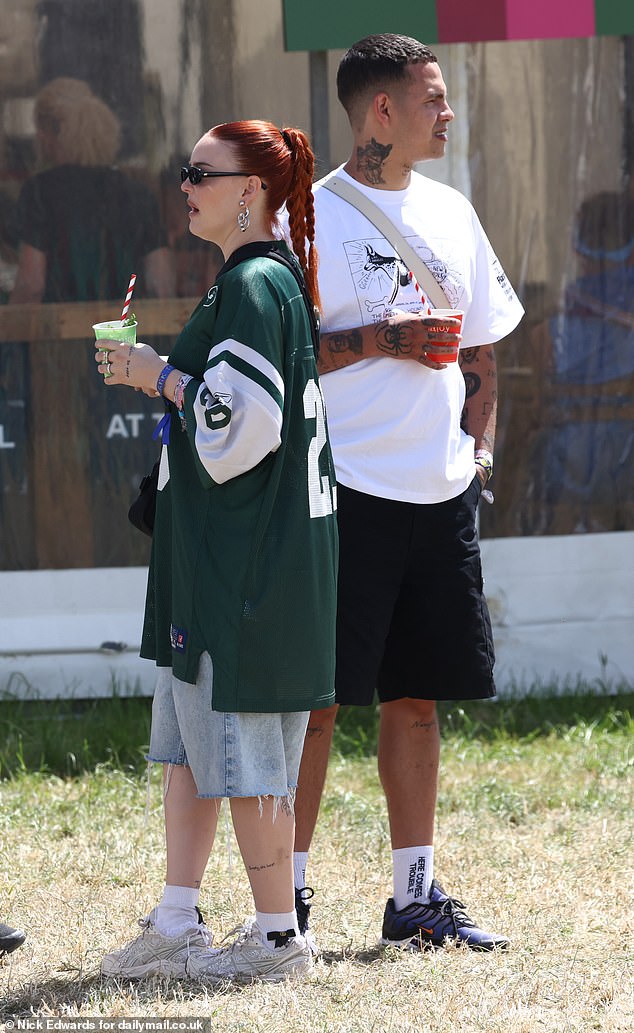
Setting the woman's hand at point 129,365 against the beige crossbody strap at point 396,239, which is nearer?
the woman's hand at point 129,365

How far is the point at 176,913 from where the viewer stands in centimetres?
301

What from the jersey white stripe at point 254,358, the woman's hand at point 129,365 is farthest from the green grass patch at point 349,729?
the jersey white stripe at point 254,358

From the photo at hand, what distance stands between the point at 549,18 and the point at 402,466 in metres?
3.13

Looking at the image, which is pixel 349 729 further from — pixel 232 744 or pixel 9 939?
pixel 232 744

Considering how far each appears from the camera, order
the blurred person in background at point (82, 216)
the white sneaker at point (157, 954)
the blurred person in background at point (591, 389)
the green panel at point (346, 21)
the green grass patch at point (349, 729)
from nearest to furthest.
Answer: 1. the white sneaker at point (157, 954)
2. the green grass patch at point (349, 729)
3. the green panel at point (346, 21)
4. the blurred person in background at point (82, 216)
5. the blurred person in background at point (591, 389)

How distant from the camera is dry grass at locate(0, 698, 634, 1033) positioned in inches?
114

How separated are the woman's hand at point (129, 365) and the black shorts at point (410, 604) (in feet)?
2.04

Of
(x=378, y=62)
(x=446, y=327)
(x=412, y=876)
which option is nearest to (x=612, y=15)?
(x=378, y=62)

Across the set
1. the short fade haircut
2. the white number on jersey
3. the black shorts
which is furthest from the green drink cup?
the short fade haircut

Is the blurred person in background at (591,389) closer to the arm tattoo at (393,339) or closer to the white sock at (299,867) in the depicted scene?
the arm tattoo at (393,339)

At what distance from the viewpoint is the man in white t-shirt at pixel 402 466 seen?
3.28 metres

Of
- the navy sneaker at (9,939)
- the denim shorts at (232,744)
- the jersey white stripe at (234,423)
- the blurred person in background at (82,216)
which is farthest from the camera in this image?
the blurred person in background at (82,216)

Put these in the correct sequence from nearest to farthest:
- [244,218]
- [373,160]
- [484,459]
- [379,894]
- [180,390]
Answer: [180,390] → [244,218] → [373,160] → [484,459] → [379,894]

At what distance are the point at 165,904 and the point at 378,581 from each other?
0.90 meters
